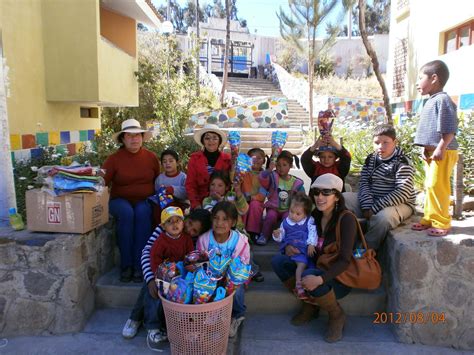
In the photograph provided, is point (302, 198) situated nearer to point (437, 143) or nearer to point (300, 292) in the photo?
point (300, 292)

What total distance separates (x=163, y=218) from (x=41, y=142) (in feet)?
15.2

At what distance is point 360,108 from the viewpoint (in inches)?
672

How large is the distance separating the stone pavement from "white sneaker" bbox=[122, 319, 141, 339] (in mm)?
38

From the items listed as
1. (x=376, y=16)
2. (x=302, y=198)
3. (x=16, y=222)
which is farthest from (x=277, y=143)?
(x=376, y=16)

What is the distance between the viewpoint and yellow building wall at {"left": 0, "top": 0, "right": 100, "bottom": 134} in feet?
18.2

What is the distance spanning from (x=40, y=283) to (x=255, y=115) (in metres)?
11.4

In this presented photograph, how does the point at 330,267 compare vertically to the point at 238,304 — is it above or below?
above

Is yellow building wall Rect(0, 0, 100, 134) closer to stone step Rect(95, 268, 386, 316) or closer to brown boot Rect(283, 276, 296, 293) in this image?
stone step Rect(95, 268, 386, 316)

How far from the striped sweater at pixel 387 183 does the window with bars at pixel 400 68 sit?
7037 mm

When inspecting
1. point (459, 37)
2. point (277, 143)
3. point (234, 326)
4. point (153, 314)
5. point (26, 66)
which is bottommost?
point (234, 326)

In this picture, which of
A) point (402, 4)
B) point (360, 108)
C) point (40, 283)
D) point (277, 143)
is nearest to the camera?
point (40, 283)

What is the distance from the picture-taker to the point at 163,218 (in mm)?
2826

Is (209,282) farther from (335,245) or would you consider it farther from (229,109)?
(229,109)

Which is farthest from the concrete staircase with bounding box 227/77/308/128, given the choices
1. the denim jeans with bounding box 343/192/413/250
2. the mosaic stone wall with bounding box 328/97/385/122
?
the denim jeans with bounding box 343/192/413/250
